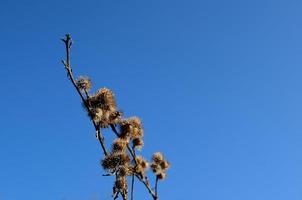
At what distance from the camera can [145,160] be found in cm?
596

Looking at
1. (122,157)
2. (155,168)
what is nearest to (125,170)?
(122,157)

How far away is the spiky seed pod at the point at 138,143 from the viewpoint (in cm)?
588

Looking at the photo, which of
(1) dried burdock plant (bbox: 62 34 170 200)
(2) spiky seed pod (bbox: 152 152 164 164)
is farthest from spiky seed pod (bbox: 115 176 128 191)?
(2) spiky seed pod (bbox: 152 152 164 164)

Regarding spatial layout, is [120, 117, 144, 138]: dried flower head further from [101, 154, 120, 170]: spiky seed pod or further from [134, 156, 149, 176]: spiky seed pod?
[101, 154, 120, 170]: spiky seed pod

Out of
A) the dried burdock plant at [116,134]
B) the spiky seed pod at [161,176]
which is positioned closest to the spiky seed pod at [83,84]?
the dried burdock plant at [116,134]

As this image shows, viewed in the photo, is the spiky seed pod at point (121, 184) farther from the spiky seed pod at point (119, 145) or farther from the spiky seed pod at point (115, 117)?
the spiky seed pod at point (115, 117)

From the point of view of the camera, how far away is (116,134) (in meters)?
5.77

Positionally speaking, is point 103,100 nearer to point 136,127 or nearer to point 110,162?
point 136,127

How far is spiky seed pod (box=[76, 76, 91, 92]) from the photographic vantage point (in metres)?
5.68

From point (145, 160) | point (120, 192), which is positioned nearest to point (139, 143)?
point (145, 160)

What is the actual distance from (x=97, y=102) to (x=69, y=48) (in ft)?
3.64

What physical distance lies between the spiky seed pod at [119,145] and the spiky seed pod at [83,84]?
0.72 m

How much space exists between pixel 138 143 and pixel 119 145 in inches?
18.3

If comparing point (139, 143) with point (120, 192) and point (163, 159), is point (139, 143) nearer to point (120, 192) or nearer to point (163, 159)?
point (163, 159)
